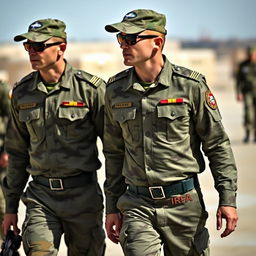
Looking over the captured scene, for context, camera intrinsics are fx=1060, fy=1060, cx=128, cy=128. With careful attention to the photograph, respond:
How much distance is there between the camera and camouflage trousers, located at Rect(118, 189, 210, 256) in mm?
6406

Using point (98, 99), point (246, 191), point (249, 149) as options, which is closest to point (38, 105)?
point (98, 99)

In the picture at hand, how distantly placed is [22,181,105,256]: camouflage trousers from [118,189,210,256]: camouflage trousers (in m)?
0.66

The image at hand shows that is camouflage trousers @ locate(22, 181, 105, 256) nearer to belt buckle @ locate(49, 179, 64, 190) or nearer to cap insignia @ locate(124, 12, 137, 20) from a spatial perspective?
belt buckle @ locate(49, 179, 64, 190)

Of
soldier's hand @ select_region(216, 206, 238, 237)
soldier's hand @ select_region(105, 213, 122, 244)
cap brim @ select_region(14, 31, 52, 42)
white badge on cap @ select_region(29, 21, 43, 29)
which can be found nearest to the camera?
soldier's hand @ select_region(216, 206, 238, 237)

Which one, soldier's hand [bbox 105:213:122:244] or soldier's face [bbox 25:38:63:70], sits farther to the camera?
soldier's face [bbox 25:38:63:70]

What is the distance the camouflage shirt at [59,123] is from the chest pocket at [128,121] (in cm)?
57

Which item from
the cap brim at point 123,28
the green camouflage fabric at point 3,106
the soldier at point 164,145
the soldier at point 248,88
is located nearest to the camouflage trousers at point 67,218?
the soldier at point 164,145

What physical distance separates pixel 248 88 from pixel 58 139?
49.6 feet

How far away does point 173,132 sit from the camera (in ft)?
21.3

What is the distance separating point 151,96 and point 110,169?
581 millimetres


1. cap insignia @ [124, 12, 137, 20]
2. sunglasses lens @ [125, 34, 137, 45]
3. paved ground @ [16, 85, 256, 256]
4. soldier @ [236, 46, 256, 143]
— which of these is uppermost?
cap insignia @ [124, 12, 137, 20]

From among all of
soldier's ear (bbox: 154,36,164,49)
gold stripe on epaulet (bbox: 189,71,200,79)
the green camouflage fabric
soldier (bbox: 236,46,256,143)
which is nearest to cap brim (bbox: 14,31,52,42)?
soldier's ear (bbox: 154,36,164,49)

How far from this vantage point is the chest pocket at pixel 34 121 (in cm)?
717

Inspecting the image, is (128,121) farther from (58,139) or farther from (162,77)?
(58,139)
